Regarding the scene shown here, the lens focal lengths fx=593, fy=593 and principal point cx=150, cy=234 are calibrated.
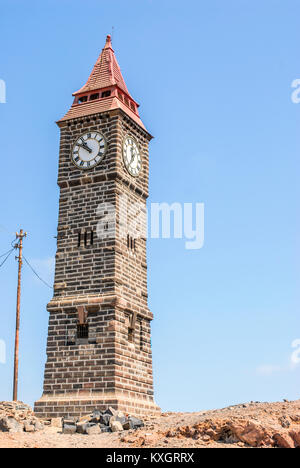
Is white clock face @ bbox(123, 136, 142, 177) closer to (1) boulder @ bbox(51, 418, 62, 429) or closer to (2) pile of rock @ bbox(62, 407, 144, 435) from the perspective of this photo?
(1) boulder @ bbox(51, 418, 62, 429)

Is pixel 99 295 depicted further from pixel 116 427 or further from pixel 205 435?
pixel 205 435

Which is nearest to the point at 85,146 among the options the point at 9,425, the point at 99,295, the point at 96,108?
the point at 96,108

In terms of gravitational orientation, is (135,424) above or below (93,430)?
above

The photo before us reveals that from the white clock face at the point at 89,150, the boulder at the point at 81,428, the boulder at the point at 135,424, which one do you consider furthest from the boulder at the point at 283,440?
the white clock face at the point at 89,150

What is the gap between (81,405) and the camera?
88.4 ft

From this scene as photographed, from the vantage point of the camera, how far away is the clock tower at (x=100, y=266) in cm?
2775

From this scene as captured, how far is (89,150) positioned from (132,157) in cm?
248

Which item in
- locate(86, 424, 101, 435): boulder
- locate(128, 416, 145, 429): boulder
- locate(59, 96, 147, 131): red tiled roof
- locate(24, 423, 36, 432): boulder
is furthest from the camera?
locate(59, 96, 147, 131): red tiled roof

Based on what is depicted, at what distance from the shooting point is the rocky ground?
706 inches

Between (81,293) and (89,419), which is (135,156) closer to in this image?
(81,293)

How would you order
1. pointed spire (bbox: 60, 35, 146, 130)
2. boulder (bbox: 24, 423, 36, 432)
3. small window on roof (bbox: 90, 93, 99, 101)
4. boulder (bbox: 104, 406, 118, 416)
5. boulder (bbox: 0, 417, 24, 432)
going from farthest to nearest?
small window on roof (bbox: 90, 93, 99, 101) → pointed spire (bbox: 60, 35, 146, 130) → boulder (bbox: 104, 406, 118, 416) → boulder (bbox: 24, 423, 36, 432) → boulder (bbox: 0, 417, 24, 432)

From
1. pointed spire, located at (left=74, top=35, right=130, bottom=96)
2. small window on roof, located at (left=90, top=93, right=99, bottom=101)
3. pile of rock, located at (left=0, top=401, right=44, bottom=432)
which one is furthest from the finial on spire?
pile of rock, located at (left=0, top=401, right=44, bottom=432)

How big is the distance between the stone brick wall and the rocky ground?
5616 mm

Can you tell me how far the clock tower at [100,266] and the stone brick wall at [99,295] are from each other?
0.05 metres
